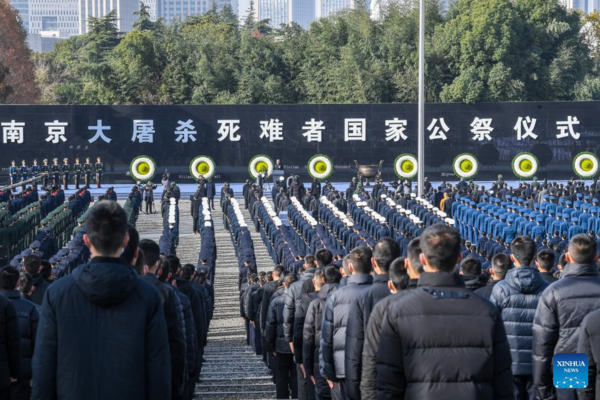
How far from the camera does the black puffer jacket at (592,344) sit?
4590 mm

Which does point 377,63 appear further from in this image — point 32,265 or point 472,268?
point 472,268

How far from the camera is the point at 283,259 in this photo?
16.1 metres

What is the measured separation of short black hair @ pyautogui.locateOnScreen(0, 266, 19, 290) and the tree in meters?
49.4

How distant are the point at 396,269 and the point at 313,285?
7.95 ft

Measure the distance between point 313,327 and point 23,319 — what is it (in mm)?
1630

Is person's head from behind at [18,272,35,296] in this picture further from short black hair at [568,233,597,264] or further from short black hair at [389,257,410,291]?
short black hair at [568,233,597,264]

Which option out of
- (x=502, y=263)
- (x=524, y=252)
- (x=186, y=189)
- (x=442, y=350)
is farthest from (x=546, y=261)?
(x=186, y=189)

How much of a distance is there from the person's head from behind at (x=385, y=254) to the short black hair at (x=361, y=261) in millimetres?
297

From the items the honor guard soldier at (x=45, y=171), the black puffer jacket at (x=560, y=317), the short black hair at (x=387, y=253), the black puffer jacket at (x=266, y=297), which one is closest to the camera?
the black puffer jacket at (x=560, y=317)

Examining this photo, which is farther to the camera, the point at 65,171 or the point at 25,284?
the point at 65,171

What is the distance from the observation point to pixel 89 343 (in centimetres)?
379

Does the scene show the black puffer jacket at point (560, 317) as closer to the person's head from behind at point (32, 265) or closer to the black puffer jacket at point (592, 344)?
the black puffer jacket at point (592, 344)

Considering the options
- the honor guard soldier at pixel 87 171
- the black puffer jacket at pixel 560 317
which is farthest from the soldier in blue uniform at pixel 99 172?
the black puffer jacket at pixel 560 317

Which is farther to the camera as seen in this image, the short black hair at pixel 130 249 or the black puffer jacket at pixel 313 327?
the black puffer jacket at pixel 313 327
